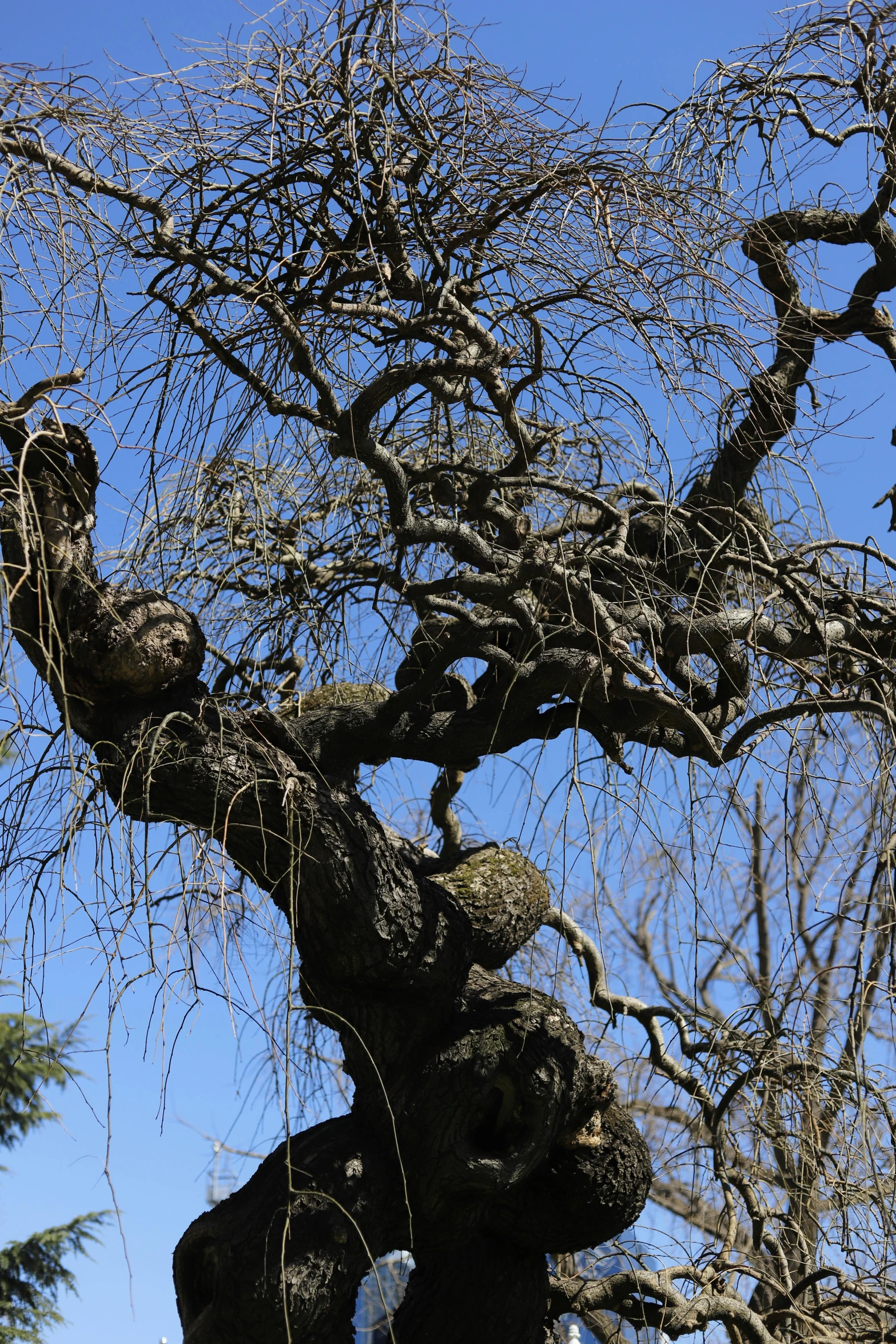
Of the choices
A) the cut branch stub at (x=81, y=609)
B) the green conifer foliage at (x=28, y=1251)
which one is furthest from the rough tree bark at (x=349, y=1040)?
the green conifer foliage at (x=28, y=1251)

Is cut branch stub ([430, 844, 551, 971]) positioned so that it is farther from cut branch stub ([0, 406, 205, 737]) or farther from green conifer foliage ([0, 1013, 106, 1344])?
green conifer foliage ([0, 1013, 106, 1344])

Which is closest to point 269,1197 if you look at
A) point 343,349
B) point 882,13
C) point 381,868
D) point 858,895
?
point 381,868

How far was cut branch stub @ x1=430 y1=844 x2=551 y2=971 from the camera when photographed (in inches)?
155

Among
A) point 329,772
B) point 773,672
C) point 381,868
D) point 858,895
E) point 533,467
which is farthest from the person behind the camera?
point 533,467

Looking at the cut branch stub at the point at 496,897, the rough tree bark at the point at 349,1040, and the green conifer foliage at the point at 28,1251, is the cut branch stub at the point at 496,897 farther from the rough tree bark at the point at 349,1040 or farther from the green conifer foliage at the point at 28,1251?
the green conifer foliage at the point at 28,1251

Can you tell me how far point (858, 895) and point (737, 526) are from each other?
4.75 feet

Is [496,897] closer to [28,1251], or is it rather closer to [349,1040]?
[349,1040]

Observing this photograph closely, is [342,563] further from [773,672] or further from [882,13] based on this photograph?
[882,13]

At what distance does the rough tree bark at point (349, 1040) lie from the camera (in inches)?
127

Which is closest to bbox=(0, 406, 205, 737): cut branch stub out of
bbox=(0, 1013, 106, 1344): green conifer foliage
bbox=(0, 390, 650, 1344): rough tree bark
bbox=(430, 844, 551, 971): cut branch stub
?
bbox=(0, 390, 650, 1344): rough tree bark

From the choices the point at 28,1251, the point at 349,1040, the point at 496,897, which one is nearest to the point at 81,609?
the point at 349,1040

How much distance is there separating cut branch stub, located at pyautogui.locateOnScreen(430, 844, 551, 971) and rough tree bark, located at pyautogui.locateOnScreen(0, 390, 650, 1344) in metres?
0.10

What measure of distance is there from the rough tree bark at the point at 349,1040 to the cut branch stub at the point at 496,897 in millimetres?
102

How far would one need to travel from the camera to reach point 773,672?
13.2 feet
